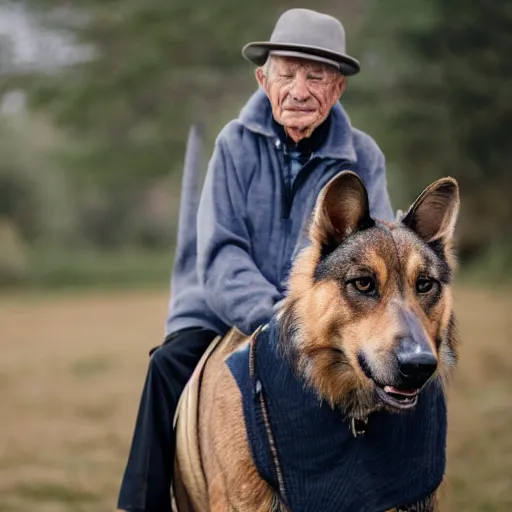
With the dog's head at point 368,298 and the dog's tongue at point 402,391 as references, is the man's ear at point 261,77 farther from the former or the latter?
the dog's tongue at point 402,391

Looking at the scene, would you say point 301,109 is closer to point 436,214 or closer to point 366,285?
point 436,214

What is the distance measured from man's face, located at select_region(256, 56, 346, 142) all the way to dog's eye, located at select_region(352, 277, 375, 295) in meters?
0.84

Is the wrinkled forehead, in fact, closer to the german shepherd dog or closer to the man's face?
the german shepherd dog

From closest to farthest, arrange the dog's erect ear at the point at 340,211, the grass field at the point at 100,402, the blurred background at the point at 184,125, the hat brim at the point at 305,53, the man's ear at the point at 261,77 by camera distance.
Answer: the dog's erect ear at the point at 340,211, the hat brim at the point at 305,53, the man's ear at the point at 261,77, the grass field at the point at 100,402, the blurred background at the point at 184,125

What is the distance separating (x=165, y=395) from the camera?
11.5 ft

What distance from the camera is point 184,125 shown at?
16531 mm

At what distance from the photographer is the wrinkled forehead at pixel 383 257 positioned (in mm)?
2648

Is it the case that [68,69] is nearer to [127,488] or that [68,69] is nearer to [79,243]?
[79,243]

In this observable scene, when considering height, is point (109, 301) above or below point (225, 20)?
below

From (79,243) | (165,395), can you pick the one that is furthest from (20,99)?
(165,395)

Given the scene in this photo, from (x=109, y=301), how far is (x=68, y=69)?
518 centimetres

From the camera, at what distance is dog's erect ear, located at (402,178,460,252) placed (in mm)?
2795

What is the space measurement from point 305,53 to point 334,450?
138 centimetres

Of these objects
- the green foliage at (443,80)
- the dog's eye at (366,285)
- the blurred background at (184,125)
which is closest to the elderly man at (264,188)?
the dog's eye at (366,285)
